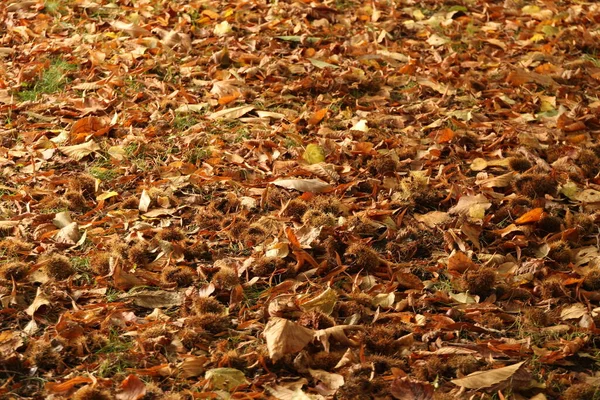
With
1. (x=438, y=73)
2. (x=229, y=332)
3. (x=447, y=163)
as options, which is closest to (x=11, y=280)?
(x=229, y=332)

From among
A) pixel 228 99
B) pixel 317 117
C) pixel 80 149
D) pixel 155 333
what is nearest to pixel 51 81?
pixel 80 149

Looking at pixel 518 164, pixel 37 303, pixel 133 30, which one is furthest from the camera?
pixel 133 30

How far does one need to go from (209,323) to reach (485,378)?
992 millimetres

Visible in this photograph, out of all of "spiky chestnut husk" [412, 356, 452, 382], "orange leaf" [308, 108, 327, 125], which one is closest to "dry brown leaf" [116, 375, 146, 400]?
"spiky chestnut husk" [412, 356, 452, 382]

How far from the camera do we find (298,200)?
12.4ft

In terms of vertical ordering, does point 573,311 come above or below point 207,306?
below

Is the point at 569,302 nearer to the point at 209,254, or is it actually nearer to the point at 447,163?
the point at 447,163

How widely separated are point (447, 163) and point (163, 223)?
4.84 ft

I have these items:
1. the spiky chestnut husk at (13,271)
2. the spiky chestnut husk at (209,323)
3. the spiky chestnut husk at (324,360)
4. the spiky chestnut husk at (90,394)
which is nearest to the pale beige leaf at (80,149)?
the spiky chestnut husk at (13,271)

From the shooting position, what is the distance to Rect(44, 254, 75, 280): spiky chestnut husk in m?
3.30

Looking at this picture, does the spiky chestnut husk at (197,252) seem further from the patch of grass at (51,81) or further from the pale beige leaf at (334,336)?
the patch of grass at (51,81)

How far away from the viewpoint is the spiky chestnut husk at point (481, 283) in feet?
10.8

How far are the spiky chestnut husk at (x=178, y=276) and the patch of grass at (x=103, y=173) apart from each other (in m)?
0.89

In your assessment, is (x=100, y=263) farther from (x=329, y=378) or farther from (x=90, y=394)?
(x=329, y=378)
